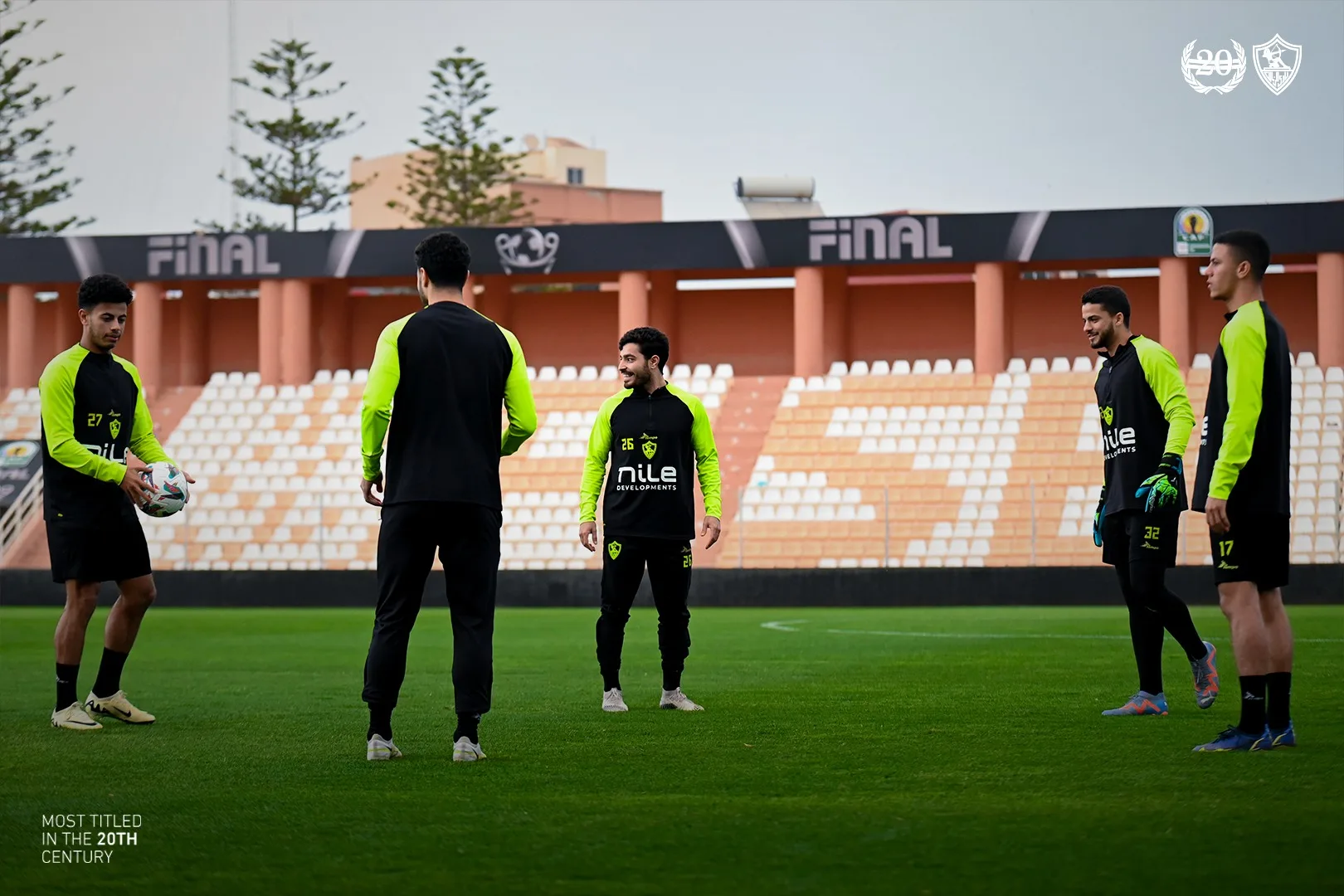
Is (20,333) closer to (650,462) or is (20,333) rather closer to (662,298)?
(662,298)

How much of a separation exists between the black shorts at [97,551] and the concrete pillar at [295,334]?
2623 centimetres

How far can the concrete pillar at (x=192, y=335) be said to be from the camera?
118 feet

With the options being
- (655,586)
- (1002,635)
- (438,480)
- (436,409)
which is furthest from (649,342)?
(1002,635)

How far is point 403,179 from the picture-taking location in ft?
253

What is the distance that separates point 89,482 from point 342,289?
28.9 metres

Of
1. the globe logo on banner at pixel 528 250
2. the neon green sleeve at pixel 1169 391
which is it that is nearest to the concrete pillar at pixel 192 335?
Result: the globe logo on banner at pixel 528 250

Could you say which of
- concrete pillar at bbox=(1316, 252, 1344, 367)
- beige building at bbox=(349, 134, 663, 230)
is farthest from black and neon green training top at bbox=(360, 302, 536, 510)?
beige building at bbox=(349, 134, 663, 230)

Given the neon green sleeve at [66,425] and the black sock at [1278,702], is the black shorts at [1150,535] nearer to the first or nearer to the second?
the black sock at [1278,702]

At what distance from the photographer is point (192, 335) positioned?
118 feet

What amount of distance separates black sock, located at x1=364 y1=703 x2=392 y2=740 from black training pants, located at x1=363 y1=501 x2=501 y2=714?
0.03m

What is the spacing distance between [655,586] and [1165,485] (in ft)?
8.72

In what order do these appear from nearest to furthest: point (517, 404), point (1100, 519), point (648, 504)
A: 1. point (517, 404)
2. point (1100, 519)
3. point (648, 504)

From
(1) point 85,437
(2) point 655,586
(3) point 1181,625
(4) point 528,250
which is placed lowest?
(3) point 1181,625

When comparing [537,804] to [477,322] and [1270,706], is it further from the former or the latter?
[1270,706]
